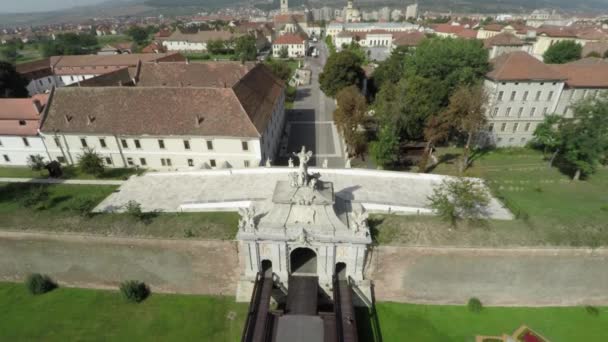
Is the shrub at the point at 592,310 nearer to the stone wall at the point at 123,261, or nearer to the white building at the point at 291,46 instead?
the stone wall at the point at 123,261

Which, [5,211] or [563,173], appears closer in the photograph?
[5,211]

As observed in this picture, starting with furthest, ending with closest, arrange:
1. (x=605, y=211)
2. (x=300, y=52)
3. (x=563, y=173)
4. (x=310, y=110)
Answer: (x=300, y=52) < (x=310, y=110) < (x=563, y=173) < (x=605, y=211)

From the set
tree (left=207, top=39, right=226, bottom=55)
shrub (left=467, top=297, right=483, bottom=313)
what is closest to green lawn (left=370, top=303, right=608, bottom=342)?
shrub (left=467, top=297, right=483, bottom=313)

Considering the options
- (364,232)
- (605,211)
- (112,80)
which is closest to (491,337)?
(364,232)

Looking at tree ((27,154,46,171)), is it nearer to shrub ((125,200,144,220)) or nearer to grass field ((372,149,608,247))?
A: shrub ((125,200,144,220))

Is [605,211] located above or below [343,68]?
below

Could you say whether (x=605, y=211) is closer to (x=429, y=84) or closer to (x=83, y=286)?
(x=429, y=84)

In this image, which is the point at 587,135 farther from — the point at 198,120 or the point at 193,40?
the point at 193,40
